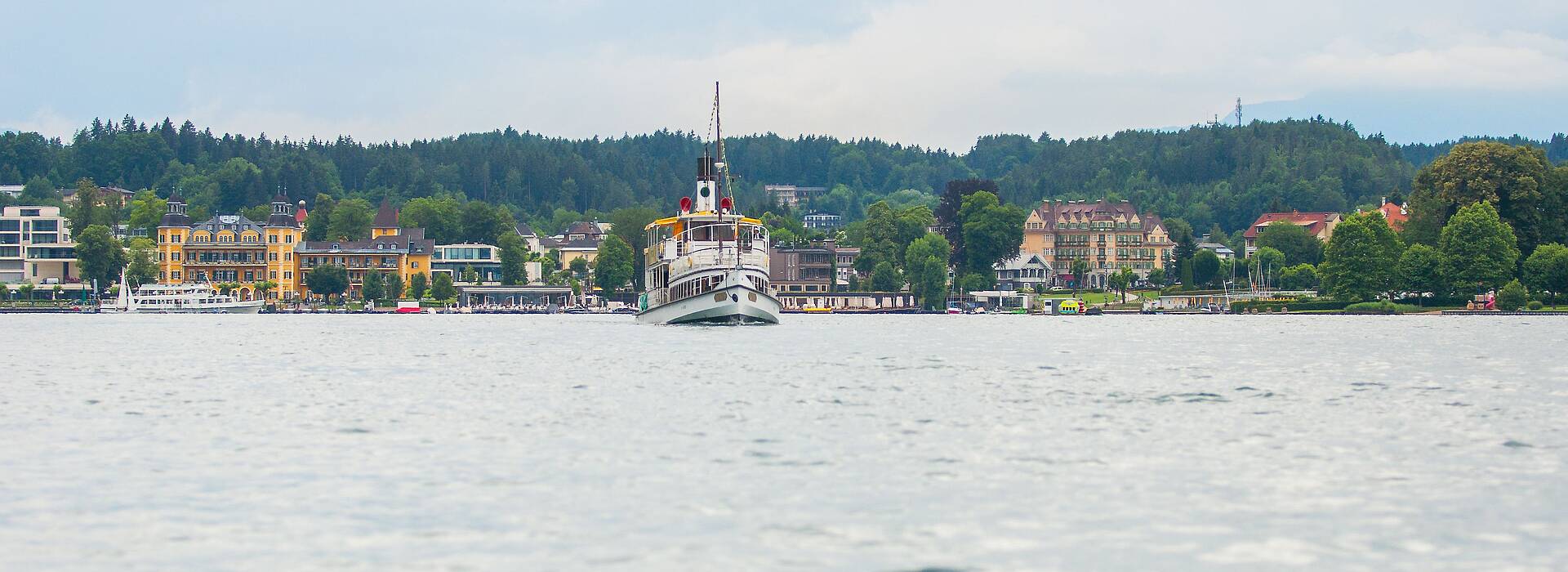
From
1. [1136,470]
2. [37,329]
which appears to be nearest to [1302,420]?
[1136,470]

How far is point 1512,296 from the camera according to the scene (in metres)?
129

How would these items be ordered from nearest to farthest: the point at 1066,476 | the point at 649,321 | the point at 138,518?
the point at 138,518 → the point at 1066,476 → the point at 649,321

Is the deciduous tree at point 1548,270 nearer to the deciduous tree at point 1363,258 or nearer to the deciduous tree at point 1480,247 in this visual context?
the deciduous tree at point 1480,247

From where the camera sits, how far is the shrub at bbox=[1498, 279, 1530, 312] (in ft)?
423

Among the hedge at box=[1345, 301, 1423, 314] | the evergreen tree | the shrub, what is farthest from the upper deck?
the evergreen tree

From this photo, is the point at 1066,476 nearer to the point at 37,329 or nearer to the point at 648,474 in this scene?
the point at 648,474

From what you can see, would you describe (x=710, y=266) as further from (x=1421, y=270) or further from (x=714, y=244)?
(x=1421, y=270)

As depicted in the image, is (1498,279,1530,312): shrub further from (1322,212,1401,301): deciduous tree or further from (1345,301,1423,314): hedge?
(1322,212,1401,301): deciduous tree

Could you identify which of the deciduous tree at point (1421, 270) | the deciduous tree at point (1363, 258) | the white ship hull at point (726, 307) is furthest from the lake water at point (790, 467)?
the deciduous tree at point (1363, 258)

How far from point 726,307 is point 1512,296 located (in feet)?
218

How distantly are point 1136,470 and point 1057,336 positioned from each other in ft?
210

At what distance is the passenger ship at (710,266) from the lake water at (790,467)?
39.4 metres

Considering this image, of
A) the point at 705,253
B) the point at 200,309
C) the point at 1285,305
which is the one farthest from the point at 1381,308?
the point at 200,309

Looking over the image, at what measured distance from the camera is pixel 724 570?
18.7 meters
